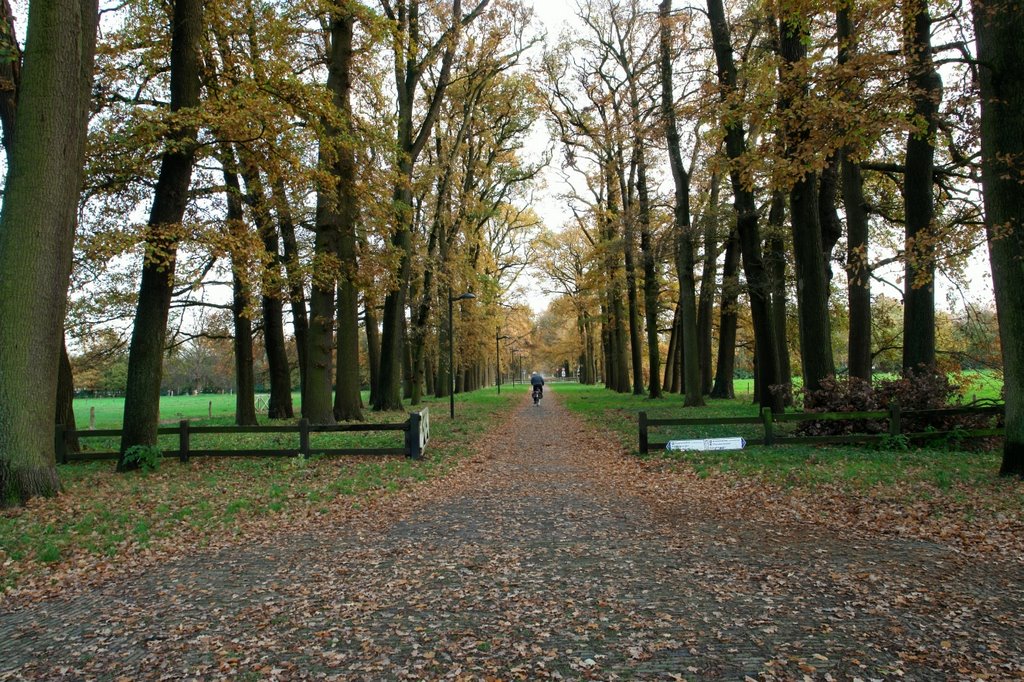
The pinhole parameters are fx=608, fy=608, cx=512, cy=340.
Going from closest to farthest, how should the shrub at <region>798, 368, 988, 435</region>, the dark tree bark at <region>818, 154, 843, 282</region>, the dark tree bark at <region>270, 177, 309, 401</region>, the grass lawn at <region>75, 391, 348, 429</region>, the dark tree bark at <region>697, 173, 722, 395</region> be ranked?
1. the shrub at <region>798, 368, 988, 435</region>
2. the dark tree bark at <region>270, 177, 309, 401</region>
3. the dark tree bark at <region>818, 154, 843, 282</region>
4. the dark tree bark at <region>697, 173, 722, 395</region>
5. the grass lawn at <region>75, 391, 348, 429</region>

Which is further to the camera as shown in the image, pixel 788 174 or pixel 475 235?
pixel 475 235

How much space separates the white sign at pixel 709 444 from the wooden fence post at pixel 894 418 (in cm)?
256

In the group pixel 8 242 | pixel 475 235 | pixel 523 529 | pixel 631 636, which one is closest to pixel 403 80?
pixel 475 235

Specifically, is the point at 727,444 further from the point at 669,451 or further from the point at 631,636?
the point at 631,636

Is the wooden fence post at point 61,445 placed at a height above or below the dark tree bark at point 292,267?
below

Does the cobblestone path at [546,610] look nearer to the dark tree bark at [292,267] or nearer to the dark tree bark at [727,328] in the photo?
the dark tree bark at [292,267]

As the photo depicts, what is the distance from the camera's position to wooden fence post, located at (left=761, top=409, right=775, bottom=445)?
37.5ft

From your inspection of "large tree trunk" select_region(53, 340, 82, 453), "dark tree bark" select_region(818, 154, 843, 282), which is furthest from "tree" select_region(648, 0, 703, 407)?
"large tree trunk" select_region(53, 340, 82, 453)

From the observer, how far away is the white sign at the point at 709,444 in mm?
11695

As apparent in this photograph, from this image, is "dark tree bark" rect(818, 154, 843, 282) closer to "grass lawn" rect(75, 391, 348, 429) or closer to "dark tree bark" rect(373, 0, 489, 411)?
"dark tree bark" rect(373, 0, 489, 411)

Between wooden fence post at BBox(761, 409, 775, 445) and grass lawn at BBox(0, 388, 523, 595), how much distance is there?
236 inches

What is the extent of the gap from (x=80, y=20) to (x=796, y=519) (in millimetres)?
10903

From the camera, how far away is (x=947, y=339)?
19.6 m

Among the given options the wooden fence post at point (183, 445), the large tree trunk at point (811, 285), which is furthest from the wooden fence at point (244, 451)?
the large tree trunk at point (811, 285)
